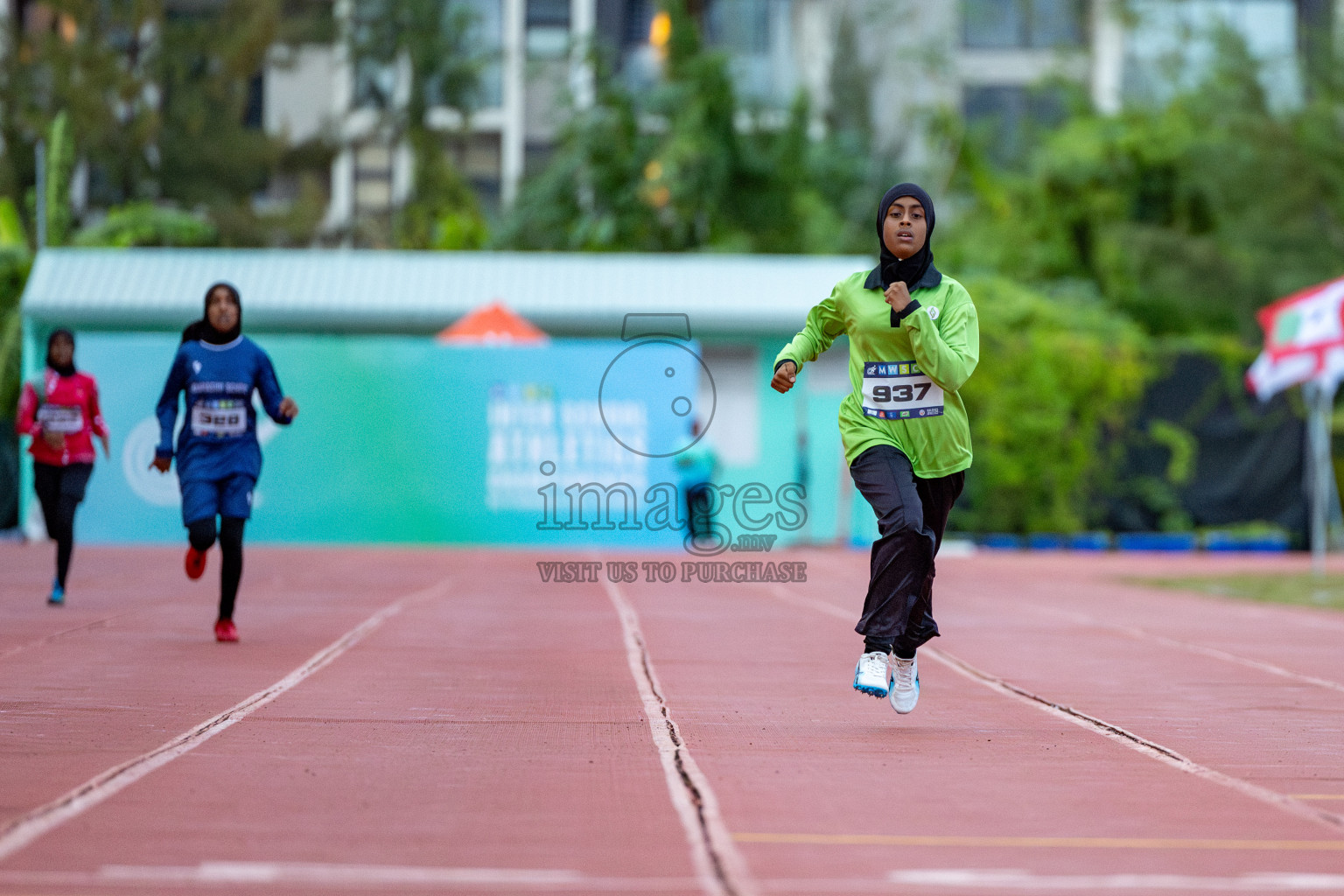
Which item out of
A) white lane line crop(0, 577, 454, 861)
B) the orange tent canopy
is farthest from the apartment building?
white lane line crop(0, 577, 454, 861)

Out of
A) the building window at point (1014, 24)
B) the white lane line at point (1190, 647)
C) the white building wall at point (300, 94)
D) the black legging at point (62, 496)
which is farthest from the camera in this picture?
the white building wall at point (300, 94)

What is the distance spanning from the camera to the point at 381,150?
53375 millimetres

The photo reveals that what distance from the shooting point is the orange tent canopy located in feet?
78.1

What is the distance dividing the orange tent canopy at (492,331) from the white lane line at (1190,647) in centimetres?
1082

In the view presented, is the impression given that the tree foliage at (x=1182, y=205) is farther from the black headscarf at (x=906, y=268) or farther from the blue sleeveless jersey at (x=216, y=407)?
the black headscarf at (x=906, y=268)

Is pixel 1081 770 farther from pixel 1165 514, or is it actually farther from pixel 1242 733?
pixel 1165 514

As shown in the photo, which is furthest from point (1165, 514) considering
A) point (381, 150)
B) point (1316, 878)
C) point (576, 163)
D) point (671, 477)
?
point (381, 150)

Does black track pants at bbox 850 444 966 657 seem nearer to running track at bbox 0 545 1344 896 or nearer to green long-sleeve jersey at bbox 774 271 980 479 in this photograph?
green long-sleeve jersey at bbox 774 271 980 479

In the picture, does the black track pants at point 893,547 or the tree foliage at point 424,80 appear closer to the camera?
the black track pants at point 893,547

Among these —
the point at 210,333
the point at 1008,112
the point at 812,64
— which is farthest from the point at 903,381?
the point at 812,64

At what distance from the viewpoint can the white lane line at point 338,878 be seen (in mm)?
4059

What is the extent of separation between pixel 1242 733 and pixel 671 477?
54.7 ft

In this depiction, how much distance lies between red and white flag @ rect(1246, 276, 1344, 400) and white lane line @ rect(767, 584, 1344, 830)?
10.2 m

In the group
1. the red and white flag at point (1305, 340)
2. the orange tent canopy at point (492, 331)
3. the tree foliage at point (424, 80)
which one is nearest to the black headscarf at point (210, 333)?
the red and white flag at point (1305, 340)
